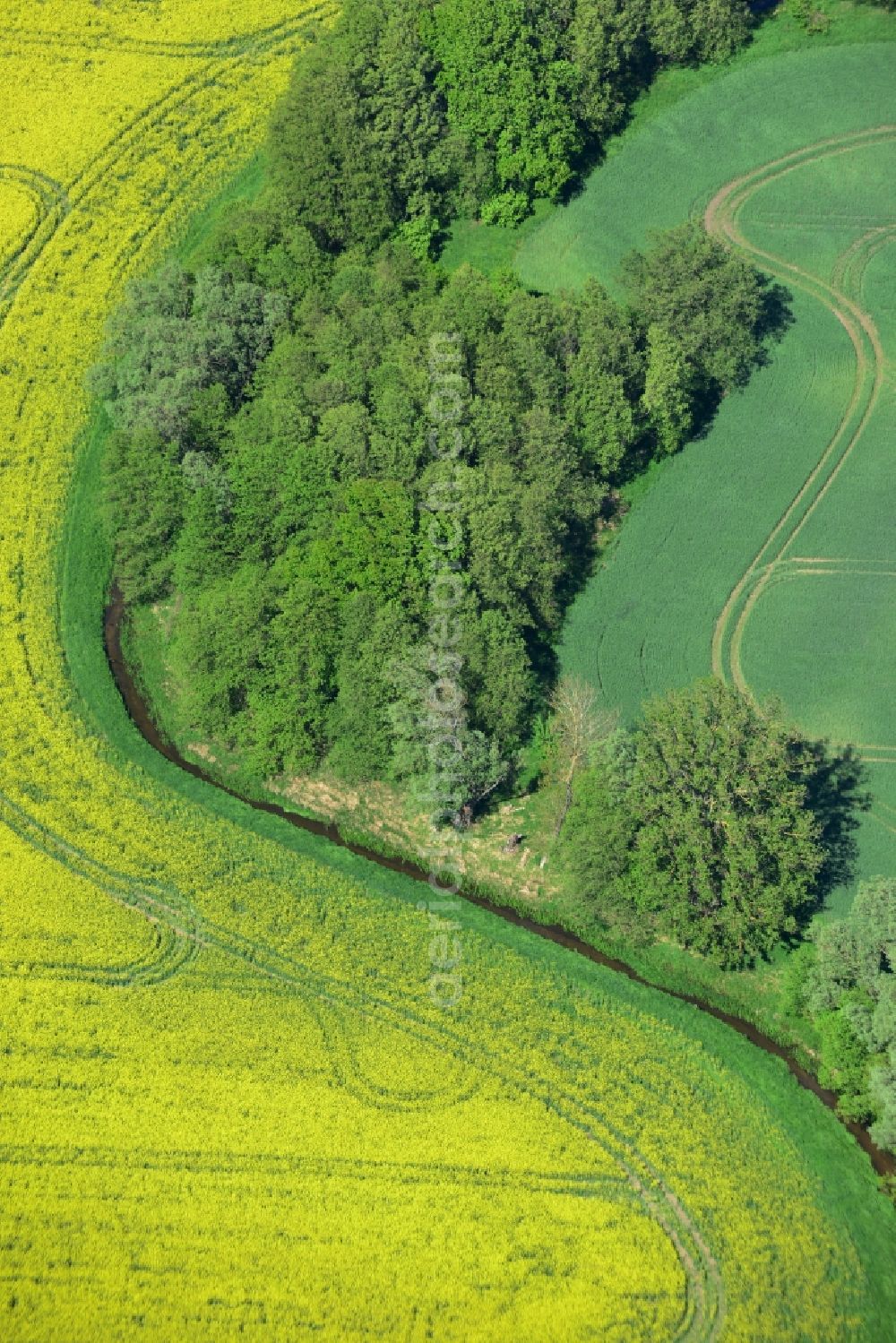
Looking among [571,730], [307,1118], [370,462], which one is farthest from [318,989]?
[370,462]

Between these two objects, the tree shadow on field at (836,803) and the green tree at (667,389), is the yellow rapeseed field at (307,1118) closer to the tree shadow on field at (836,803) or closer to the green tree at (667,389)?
the tree shadow on field at (836,803)

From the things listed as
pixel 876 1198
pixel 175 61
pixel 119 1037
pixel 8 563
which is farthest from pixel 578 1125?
pixel 175 61

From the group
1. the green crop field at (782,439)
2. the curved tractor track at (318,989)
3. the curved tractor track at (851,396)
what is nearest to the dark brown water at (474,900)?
the curved tractor track at (318,989)

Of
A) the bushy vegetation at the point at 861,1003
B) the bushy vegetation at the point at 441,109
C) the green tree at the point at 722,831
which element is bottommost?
the bushy vegetation at the point at 861,1003

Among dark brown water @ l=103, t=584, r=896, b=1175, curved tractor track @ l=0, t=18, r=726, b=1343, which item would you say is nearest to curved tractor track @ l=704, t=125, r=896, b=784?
dark brown water @ l=103, t=584, r=896, b=1175

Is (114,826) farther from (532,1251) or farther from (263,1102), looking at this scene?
(532,1251)

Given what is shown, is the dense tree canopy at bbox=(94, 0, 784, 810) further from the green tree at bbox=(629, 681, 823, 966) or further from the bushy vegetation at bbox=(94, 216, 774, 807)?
the green tree at bbox=(629, 681, 823, 966)

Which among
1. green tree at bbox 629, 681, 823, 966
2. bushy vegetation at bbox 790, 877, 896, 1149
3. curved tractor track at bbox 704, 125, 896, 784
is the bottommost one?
bushy vegetation at bbox 790, 877, 896, 1149
